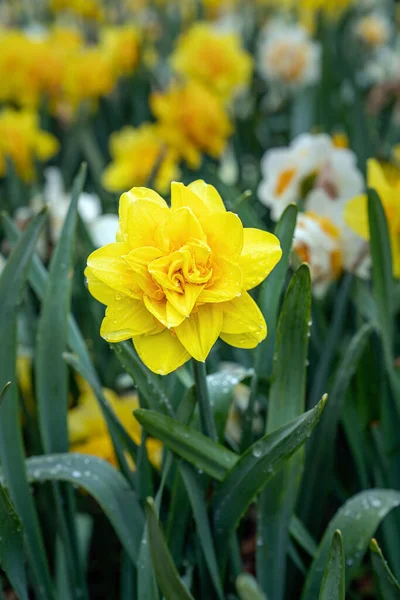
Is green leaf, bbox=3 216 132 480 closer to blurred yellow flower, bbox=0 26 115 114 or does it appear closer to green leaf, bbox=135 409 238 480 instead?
green leaf, bbox=135 409 238 480

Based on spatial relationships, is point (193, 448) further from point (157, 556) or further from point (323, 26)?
point (323, 26)

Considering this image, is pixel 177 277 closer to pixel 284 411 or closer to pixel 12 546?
pixel 284 411

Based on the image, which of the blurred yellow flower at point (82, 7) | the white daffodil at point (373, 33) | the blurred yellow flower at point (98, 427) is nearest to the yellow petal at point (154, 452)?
the blurred yellow flower at point (98, 427)

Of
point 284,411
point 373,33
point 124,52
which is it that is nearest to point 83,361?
point 284,411

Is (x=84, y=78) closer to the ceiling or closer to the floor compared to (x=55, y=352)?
closer to the ceiling

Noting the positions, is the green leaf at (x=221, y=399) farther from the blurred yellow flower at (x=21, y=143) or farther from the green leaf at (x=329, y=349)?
the blurred yellow flower at (x=21, y=143)

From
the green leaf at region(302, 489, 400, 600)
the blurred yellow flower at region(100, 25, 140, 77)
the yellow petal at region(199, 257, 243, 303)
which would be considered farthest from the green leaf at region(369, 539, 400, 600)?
the blurred yellow flower at region(100, 25, 140, 77)
